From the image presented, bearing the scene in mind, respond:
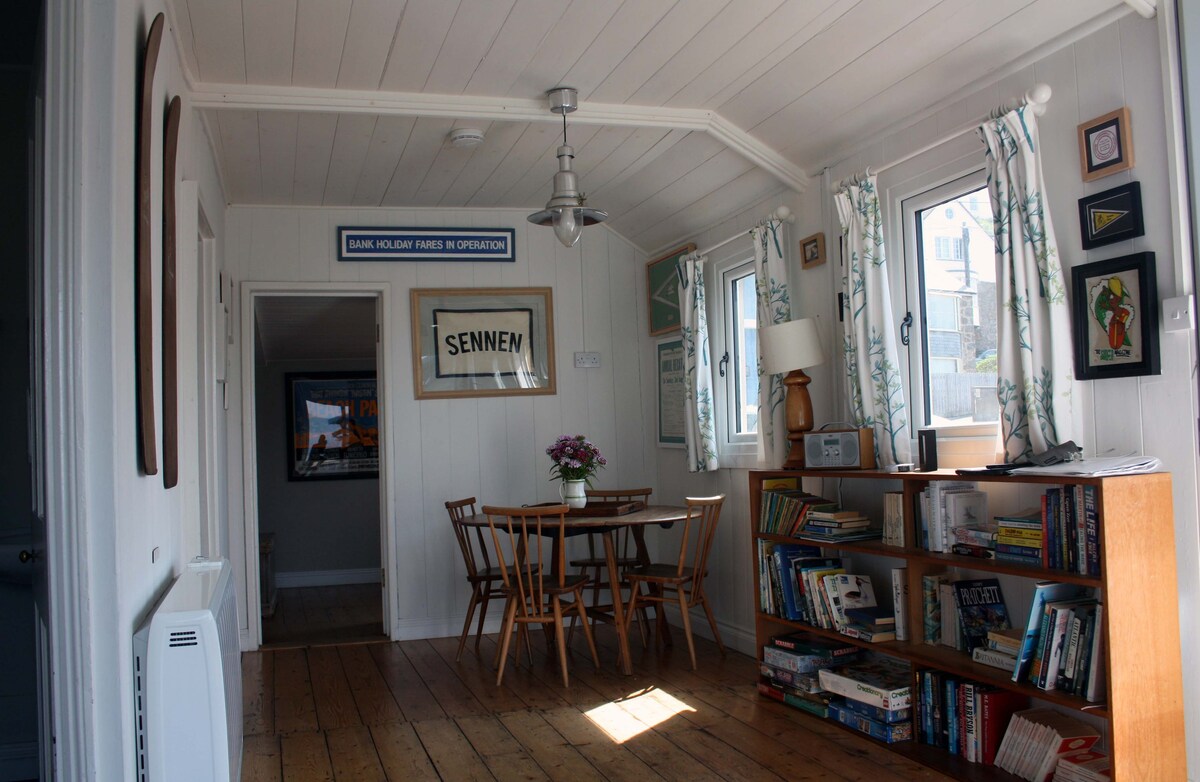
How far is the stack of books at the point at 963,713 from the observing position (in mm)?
3150

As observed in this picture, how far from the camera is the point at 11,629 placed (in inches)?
127

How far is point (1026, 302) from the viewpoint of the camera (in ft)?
10.1

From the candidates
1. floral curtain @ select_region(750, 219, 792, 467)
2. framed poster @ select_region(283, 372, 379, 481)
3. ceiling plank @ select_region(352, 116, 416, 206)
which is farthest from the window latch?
framed poster @ select_region(283, 372, 379, 481)

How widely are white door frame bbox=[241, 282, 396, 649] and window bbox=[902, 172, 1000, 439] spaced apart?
3248 millimetres

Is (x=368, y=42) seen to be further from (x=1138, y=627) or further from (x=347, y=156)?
(x=1138, y=627)

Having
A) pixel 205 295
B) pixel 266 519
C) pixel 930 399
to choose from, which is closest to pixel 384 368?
pixel 205 295

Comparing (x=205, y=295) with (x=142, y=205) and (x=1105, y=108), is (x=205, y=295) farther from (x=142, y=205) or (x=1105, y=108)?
(x=1105, y=108)

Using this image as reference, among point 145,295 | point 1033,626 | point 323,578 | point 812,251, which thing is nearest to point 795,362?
point 812,251

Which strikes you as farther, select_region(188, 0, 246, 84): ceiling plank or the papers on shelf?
select_region(188, 0, 246, 84): ceiling plank

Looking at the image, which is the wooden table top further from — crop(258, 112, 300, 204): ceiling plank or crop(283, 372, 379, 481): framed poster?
crop(283, 372, 379, 481): framed poster

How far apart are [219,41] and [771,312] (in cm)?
259

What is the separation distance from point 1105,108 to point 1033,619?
1.57m

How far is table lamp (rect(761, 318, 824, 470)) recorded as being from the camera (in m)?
4.13

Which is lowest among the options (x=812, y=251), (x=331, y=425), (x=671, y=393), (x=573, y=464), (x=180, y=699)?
(x=180, y=699)
